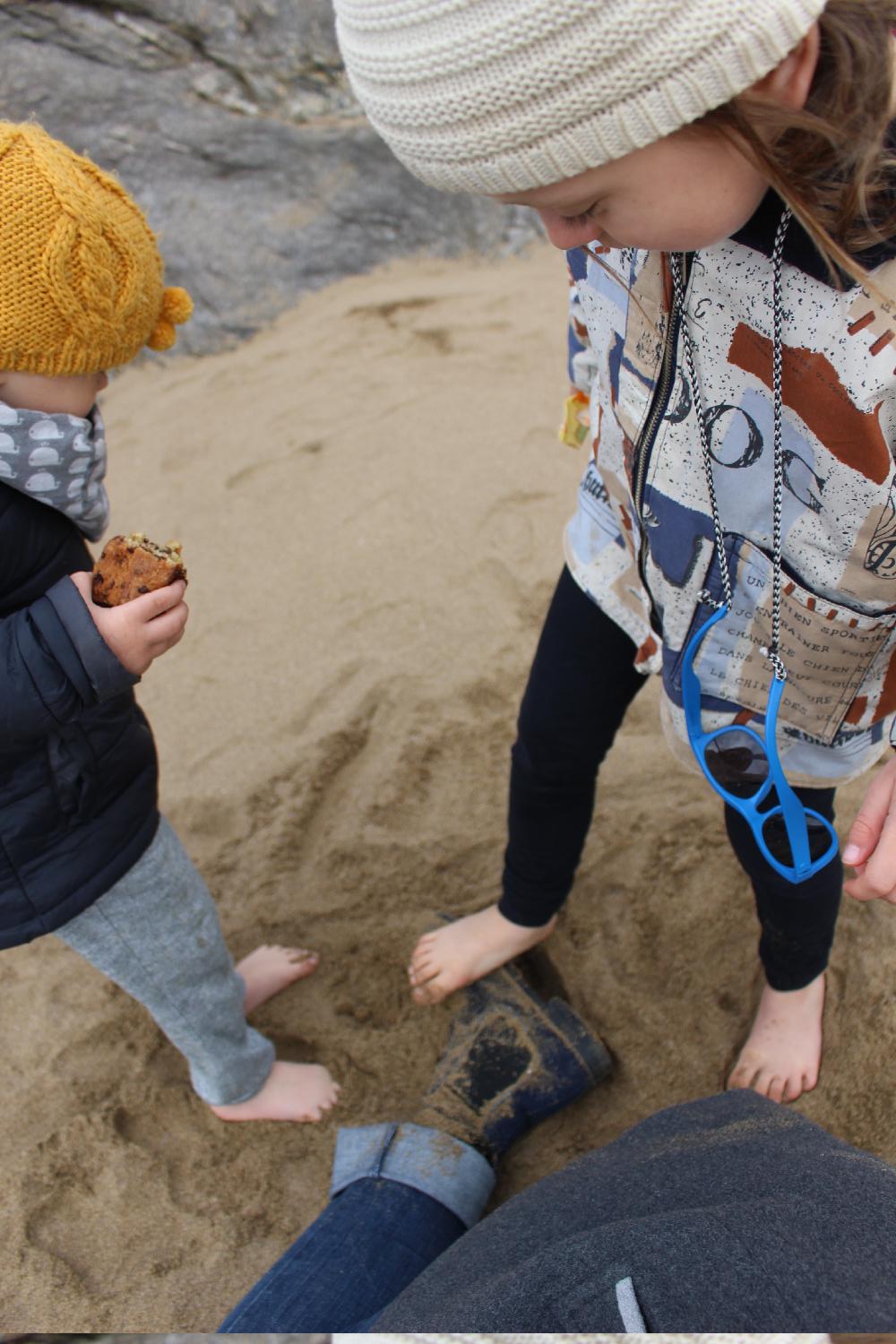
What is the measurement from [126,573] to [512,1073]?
3.33 ft

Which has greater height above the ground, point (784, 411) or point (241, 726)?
point (784, 411)

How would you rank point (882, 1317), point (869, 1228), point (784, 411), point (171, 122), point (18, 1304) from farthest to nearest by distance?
point (171, 122)
point (18, 1304)
point (784, 411)
point (869, 1228)
point (882, 1317)

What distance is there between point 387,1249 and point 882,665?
982 mm

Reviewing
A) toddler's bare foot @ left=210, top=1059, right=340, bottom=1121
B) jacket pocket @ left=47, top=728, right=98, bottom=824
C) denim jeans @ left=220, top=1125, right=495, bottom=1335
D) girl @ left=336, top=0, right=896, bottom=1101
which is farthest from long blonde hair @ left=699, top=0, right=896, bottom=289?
toddler's bare foot @ left=210, top=1059, right=340, bottom=1121

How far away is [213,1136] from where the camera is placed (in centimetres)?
178

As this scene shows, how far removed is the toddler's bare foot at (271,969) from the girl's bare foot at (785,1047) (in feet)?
2.46

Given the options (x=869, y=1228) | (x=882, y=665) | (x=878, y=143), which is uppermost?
(x=878, y=143)

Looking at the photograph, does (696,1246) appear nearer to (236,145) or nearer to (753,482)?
(753,482)

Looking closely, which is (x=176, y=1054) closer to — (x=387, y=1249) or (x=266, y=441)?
(x=387, y=1249)

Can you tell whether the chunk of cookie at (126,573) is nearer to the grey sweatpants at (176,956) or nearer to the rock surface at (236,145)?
the grey sweatpants at (176,956)

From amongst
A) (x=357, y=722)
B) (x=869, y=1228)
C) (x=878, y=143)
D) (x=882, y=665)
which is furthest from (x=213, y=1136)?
(x=878, y=143)

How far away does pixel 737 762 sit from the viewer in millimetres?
1404

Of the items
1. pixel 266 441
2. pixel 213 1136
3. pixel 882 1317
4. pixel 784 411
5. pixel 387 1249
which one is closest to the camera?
pixel 882 1317

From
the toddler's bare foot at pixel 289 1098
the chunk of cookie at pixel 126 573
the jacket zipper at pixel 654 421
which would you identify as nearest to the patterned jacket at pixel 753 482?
the jacket zipper at pixel 654 421
